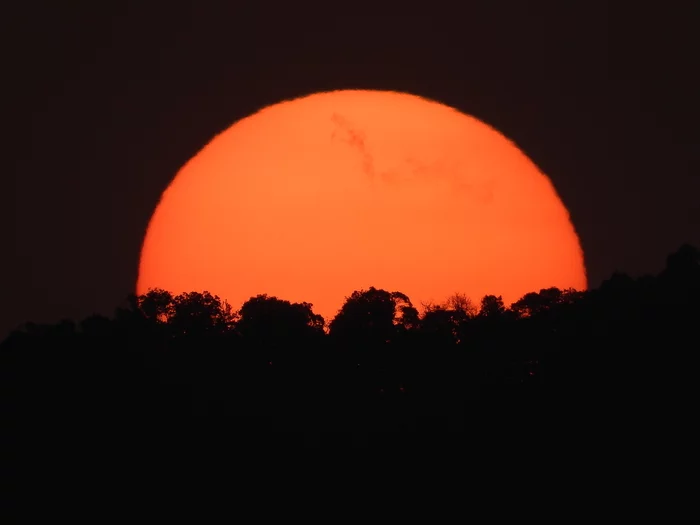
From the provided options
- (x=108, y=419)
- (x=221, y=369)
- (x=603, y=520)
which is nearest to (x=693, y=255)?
(x=603, y=520)

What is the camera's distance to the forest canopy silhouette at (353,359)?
65.8 m

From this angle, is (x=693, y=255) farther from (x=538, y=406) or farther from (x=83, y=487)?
(x=83, y=487)

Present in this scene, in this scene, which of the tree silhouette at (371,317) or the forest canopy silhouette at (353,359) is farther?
the tree silhouette at (371,317)

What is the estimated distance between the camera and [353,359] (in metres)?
70.1

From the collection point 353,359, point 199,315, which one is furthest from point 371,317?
point 199,315

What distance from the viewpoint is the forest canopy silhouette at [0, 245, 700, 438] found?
65.8m

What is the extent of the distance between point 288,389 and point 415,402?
5316 mm

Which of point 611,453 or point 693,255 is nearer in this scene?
point 611,453

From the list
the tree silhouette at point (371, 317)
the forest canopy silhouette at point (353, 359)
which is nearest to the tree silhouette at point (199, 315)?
the forest canopy silhouette at point (353, 359)

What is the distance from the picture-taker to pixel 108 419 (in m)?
65.2

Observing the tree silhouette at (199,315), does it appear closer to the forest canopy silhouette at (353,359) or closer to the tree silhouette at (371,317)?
the forest canopy silhouette at (353,359)


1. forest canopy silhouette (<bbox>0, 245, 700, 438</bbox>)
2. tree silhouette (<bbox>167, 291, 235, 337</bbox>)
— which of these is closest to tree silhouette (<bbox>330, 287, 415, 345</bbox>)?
forest canopy silhouette (<bbox>0, 245, 700, 438</bbox>)

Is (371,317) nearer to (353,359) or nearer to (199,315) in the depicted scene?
(353,359)

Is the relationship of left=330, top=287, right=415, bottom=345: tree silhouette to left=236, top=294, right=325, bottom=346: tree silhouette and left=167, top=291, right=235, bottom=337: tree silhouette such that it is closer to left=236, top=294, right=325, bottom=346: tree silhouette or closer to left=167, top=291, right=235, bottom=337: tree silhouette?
left=236, top=294, right=325, bottom=346: tree silhouette
